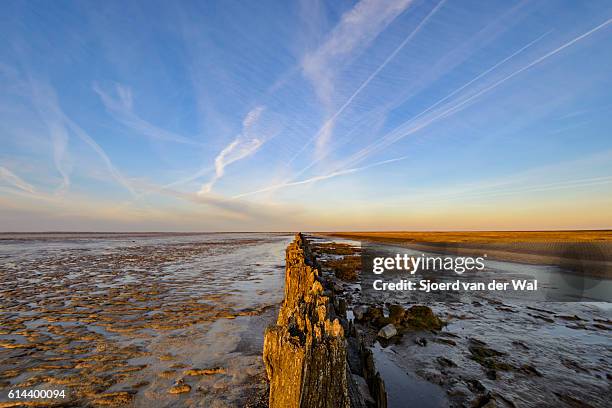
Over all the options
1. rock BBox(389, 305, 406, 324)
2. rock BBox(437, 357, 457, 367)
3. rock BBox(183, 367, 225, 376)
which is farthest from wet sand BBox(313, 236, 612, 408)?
rock BBox(183, 367, 225, 376)

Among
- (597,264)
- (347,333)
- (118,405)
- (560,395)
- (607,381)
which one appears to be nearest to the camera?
(118,405)

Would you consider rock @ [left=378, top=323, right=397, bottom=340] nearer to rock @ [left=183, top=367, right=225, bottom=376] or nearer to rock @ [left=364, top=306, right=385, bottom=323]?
rock @ [left=364, top=306, right=385, bottom=323]

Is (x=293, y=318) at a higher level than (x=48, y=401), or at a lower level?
higher

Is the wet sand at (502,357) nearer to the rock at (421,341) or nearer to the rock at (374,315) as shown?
the rock at (421,341)

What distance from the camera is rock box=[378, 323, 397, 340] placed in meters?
7.37

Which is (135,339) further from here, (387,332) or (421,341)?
(421,341)

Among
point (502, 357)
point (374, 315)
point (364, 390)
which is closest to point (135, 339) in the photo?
point (364, 390)

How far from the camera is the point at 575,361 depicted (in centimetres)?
622

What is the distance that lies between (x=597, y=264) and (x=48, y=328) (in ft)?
106

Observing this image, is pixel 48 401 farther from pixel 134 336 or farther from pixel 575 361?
pixel 575 361

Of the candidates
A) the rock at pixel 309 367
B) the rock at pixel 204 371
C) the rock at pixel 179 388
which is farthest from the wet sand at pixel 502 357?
the rock at pixel 179 388

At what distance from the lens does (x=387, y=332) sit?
→ 7.43 m

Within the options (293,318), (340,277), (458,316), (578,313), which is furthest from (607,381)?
(340,277)

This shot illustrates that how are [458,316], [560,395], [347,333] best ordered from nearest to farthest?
1. [560,395]
2. [347,333]
3. [458,316]
